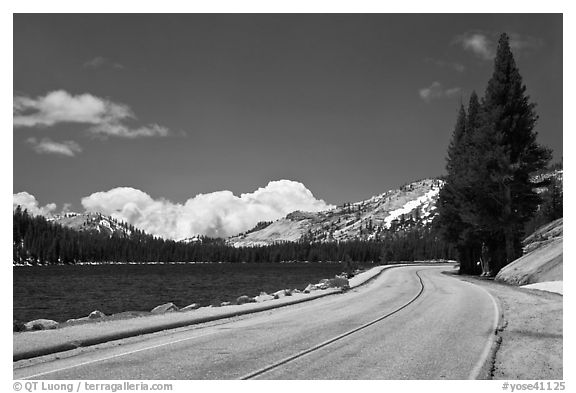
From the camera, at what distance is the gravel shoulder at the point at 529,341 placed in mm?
10297

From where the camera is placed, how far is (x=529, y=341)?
543 inches

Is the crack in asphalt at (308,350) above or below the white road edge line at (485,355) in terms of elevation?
below

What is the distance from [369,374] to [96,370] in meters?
5.63

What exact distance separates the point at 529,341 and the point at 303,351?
22.1ft

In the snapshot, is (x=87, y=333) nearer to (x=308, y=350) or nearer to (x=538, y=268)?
(x=308, y=350)

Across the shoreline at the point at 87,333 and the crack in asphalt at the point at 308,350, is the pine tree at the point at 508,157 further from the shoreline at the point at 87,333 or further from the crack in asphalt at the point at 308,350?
the shoreline at the point at 87,333

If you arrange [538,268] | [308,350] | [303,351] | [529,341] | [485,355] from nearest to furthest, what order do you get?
[485,355], [303,351], [308,350], [529,341], [538,268]

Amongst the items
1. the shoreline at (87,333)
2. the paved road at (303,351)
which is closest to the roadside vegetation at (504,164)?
the paved road at (303,351)

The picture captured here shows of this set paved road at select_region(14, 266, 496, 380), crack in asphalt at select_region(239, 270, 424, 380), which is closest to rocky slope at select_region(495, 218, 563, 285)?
paved road at select_region(14, 266, 496, 380)

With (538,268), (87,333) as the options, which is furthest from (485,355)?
(538,268)

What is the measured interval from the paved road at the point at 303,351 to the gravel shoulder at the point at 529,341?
1.65 ft

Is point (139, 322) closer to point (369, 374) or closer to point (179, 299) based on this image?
point (369, 374)
